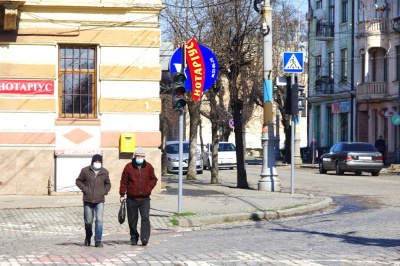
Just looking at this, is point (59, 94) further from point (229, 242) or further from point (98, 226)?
point (229, 242)

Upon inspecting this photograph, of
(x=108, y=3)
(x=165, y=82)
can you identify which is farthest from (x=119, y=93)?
(x=165, y=82)

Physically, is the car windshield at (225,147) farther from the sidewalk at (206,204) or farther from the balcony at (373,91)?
the sidewalk at (206,204)

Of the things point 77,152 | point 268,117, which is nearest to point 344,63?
point 268,117

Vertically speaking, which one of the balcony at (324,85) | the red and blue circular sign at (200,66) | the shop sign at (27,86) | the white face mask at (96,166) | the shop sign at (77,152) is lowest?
the white face mask at (96,166)

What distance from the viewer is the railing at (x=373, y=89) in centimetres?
5347

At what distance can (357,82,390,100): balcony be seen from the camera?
53438 mm

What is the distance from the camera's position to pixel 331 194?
26.7 m

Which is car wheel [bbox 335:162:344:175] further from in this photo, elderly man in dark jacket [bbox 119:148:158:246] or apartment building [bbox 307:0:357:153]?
elderly man in dark jacket [bbox 119:148:158:246]

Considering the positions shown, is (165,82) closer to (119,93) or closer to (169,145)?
(169,145)

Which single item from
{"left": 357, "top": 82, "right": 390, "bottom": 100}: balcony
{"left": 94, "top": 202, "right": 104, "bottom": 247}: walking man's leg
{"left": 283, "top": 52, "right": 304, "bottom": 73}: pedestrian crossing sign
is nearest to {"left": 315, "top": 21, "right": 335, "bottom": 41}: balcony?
{"left": 357, "top": 82, "right": 390, "bottom": 100}: balcony

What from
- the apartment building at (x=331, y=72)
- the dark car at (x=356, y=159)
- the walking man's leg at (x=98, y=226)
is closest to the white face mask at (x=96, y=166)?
the walking man's leg at (x=98, y=226)

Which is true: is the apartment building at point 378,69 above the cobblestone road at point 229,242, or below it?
above

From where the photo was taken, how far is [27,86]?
2309 centimetres

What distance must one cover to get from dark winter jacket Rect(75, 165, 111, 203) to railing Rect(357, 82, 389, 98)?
4053 centimetres
